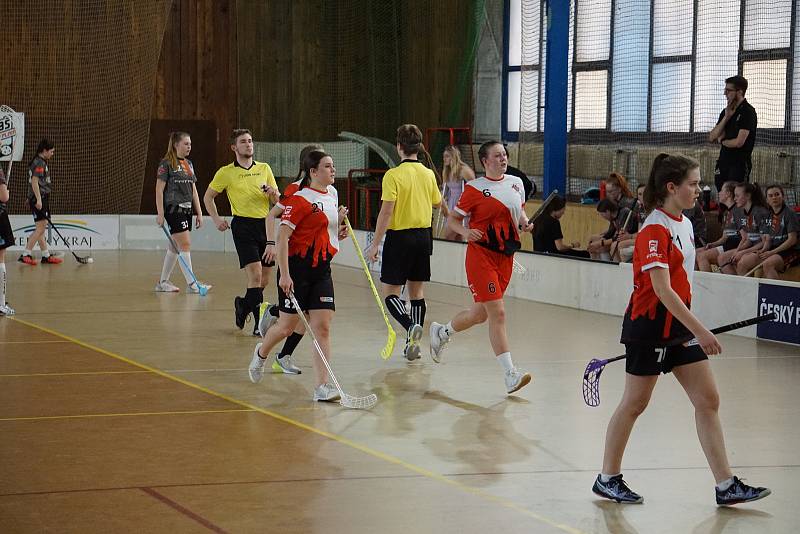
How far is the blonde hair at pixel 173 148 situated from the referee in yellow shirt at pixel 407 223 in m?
4.11

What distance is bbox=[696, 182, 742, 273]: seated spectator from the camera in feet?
41.1

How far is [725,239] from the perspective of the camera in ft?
41.5

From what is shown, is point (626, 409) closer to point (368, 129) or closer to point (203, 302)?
point (203, 302)

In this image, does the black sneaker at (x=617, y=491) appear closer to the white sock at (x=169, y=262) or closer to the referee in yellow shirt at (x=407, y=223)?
the referee in yellow shirt at (x=407, y=223)

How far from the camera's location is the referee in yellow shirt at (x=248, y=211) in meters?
11.0

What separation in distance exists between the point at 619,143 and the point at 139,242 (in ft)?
27.5

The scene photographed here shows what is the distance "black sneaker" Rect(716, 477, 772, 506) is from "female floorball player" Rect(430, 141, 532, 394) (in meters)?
2.85

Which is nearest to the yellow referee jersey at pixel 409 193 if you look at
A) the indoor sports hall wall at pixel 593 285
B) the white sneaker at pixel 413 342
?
the white sneaker at pixel 413 342

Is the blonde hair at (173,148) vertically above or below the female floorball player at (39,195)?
above

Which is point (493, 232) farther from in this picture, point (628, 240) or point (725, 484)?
point (628, 240)

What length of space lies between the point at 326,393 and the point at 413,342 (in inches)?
74.4

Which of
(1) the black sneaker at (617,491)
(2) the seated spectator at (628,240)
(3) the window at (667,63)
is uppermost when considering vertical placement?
(3) the window at (667,63)

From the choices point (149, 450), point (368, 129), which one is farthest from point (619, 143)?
point (149, 450)

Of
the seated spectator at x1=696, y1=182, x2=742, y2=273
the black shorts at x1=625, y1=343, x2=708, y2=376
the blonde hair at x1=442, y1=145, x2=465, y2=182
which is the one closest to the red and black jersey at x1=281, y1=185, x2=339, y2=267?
the black shorts at x1=625, y1=343, x2=708, y2=376
